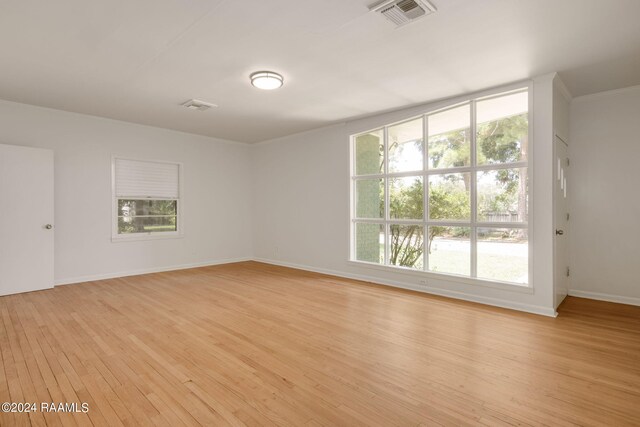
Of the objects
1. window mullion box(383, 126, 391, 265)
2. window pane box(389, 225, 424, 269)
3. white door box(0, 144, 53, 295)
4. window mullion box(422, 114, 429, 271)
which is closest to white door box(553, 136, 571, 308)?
window mullion box(422, 114, 429, 271)

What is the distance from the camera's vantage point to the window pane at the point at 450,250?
4492mm

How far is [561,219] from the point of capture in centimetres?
415

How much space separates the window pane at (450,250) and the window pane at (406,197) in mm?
420

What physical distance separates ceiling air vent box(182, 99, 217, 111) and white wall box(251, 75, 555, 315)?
223cm

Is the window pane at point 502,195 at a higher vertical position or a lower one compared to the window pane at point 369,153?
lower

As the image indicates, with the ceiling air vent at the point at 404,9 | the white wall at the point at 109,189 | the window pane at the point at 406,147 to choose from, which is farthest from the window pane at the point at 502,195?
the white wall at the point at 109,189

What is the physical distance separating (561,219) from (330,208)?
3.59 m

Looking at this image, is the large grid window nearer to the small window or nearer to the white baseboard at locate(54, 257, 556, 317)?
the white baseboard at locate(54, 257, 556, 317)

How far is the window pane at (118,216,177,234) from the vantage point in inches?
234

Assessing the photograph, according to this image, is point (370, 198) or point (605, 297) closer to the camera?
point (605, 297)

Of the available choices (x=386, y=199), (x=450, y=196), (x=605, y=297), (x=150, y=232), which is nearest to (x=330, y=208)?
(x=386, y=199)

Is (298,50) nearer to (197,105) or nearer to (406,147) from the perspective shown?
(197,105)

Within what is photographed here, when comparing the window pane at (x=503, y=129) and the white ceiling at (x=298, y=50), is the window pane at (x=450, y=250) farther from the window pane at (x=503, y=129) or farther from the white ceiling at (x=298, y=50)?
the white ceiling at (x=298, y=50)

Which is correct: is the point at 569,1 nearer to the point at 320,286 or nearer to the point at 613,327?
the point at 613,327
